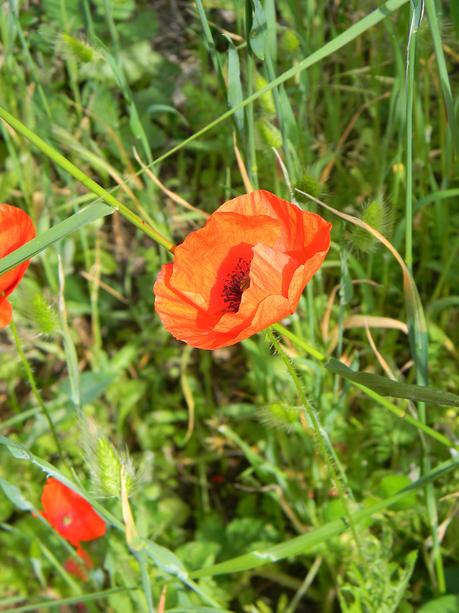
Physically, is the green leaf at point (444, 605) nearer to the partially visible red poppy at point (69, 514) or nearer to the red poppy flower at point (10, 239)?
the partially visible red poppy at point (69, 514)

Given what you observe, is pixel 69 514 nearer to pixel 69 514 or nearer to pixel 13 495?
pixel 69 514

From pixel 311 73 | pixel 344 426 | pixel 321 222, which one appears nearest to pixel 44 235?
pixel 321 222

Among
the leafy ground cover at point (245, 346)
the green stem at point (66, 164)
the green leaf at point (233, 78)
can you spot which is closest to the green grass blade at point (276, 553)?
the leafy ground cover at point (245, 346)

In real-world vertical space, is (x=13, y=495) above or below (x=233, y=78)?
below

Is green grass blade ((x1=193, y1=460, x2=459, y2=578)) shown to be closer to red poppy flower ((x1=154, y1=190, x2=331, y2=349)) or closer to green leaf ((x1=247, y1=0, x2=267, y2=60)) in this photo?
red poppy flower ((x1=154, y1=190, x2=331, y2=349))

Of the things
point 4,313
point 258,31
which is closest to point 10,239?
point 4,313

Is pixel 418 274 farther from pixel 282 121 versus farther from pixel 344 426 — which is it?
pixel 282 121
